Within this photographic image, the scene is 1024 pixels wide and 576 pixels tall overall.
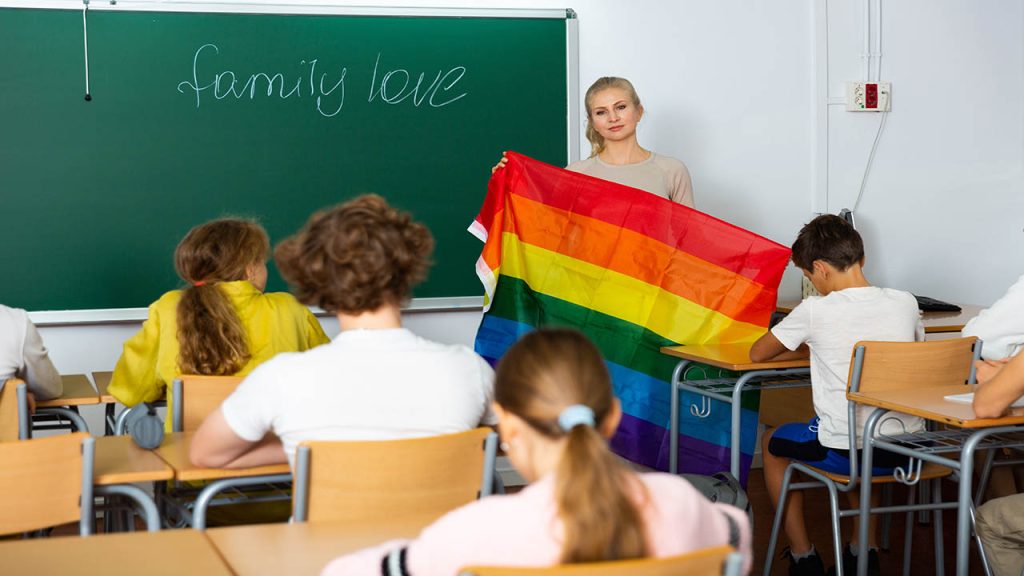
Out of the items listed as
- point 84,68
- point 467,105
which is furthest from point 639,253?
point 84,68

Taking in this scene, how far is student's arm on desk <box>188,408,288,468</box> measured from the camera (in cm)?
195

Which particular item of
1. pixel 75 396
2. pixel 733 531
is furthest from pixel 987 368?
pixel 75 396

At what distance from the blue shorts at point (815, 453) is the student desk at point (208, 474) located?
68.2 inches

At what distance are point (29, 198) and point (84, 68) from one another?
1.78ft

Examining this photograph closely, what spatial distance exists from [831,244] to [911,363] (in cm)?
49

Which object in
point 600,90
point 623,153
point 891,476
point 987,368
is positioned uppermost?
point 600,90

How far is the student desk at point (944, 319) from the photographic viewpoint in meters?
3.96

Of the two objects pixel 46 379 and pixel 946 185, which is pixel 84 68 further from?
pixel 946 185

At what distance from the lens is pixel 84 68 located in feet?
13.7

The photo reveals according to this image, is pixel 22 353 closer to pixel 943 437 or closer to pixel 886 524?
pixel 943 437

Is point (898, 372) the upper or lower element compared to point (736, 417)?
upper

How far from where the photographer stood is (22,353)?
2963 millimetres

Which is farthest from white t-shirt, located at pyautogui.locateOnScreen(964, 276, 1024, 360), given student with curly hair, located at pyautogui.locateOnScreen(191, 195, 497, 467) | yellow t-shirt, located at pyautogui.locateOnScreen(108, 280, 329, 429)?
yellow t-shirt, located at pyautogui.locateOnScreen(108, 280, 329, 429)

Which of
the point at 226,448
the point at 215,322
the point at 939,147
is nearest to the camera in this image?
the point at 226,448
